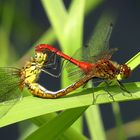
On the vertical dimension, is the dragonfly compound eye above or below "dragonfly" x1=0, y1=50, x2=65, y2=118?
above

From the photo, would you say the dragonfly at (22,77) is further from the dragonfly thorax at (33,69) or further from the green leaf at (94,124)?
the green leaf at (94,124)

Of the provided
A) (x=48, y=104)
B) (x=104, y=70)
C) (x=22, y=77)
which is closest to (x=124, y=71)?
(x=104, y=70)

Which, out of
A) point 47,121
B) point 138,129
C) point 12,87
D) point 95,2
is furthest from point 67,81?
point 138,129

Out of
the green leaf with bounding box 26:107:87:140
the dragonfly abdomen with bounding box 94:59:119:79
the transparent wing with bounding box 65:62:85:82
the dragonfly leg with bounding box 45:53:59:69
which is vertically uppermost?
the green leaf with bounding box 26:107:87:140

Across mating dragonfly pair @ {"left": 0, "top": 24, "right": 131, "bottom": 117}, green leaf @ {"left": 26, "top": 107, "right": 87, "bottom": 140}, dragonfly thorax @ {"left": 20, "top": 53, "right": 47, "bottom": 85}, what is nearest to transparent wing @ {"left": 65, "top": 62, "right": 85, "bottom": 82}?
mating dragonfly pair @ {"left": 0, "top": 24, "right": 131, "bottom": 117}

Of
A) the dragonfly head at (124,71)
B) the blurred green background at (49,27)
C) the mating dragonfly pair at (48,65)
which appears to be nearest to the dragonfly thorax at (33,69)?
the mating dragonfly pair at (48,65)

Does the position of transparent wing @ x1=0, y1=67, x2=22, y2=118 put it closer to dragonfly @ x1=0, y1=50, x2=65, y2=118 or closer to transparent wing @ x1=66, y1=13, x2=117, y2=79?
dragonfly @ x1=0, y1=50, x2=65, y2=118
